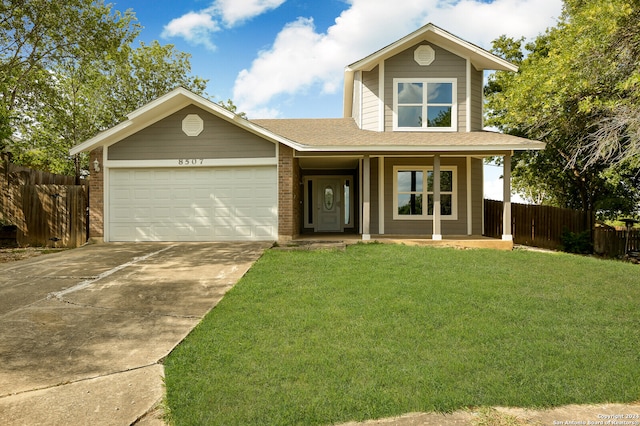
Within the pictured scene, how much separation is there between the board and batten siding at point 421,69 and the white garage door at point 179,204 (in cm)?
515

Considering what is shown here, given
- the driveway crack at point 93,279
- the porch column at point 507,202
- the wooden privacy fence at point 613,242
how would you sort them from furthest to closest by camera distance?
1. the wooden privacy fence at point 613,242
2. the porch column at point 507,202
3. the driveway crack at point 93,279

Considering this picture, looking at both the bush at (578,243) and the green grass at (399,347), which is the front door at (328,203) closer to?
the bush at (578,243)

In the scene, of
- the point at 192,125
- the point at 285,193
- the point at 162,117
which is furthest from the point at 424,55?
the point at 162,117

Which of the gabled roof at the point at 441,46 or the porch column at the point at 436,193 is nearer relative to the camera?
the porch column at the point at 436,193

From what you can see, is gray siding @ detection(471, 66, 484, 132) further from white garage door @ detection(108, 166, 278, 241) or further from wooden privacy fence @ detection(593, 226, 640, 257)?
white garage door @ detection(108, 166, 278, 241)

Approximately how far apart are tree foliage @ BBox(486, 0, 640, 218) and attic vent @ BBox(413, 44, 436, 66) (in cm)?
332

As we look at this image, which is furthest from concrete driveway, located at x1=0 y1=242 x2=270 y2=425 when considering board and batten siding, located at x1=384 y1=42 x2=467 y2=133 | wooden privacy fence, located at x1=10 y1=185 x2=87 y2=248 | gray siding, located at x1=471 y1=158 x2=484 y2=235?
gray siding, located at x1=471 y1=158 x2=484 y2=235

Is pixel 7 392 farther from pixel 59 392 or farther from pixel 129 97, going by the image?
pixel 129 97

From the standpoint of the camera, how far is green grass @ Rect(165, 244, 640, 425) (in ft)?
10.4

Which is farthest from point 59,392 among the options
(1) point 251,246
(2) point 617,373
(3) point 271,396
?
(1) point 251,246

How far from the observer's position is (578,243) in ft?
45.0

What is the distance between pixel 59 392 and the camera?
329cm

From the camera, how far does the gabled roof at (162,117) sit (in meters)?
10.7

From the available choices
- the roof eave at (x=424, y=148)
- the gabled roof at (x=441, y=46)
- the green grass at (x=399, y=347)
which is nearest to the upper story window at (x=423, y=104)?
the gabled roof at (x=441, y=46)
